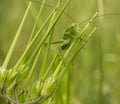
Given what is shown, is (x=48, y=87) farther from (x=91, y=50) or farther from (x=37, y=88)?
(x=91, y=50)

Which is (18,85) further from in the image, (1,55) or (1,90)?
(1,55)

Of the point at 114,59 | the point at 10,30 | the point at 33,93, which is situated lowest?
the point at 33,93

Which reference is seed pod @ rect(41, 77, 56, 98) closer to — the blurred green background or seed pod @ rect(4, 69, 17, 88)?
seed pod @ rect(4, 69, 17, 88)

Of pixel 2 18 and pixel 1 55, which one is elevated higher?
pixel 2 18

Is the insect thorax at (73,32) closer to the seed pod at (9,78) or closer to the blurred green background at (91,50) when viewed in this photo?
the seed pod at (9,78)

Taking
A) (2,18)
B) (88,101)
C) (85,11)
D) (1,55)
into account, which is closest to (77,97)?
(88,101)

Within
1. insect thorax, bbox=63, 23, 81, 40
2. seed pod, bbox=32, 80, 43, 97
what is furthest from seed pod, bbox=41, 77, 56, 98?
insect thorax, bbox=63, 23, 81, 40
